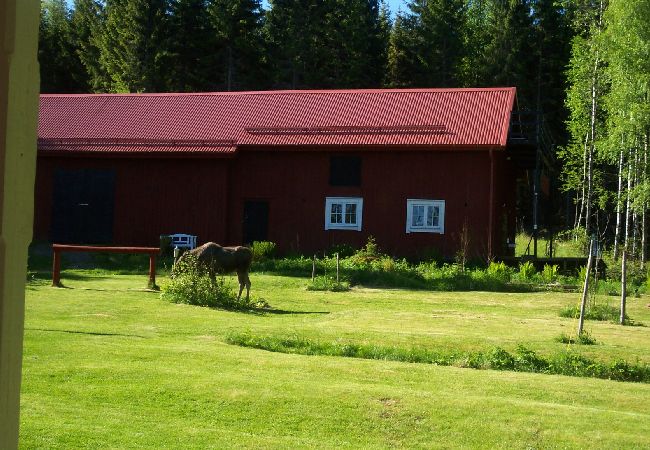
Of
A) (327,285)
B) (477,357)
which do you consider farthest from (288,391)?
(327,285)

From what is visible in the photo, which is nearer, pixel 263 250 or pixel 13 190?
pixel 13 190

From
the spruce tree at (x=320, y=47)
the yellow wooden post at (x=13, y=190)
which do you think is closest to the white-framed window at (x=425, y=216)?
the spruce tree at (x=320, y=47)

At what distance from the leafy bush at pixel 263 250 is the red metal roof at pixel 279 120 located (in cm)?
407

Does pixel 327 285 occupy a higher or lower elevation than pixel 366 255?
lower

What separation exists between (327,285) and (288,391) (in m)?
13.7

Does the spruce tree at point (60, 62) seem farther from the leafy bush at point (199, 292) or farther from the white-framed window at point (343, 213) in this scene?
the leafy bush at point (199, 292)

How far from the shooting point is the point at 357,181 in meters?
30.9

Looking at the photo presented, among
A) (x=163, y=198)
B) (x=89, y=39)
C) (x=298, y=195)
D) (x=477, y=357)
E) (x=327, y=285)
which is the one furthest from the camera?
(x=89, y=39)

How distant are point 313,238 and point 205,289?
14.1 meters

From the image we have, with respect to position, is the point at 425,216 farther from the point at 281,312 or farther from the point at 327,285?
the point at 281,312

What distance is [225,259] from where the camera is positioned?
1820 cm

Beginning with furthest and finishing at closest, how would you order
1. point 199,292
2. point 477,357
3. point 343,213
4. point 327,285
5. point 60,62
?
point 60,62, point 343,213, point 327,285, point 199,292, point 477,357

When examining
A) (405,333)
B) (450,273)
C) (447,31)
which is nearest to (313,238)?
(450,273)

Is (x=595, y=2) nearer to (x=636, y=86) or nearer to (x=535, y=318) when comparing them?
(x=636, y=86)
